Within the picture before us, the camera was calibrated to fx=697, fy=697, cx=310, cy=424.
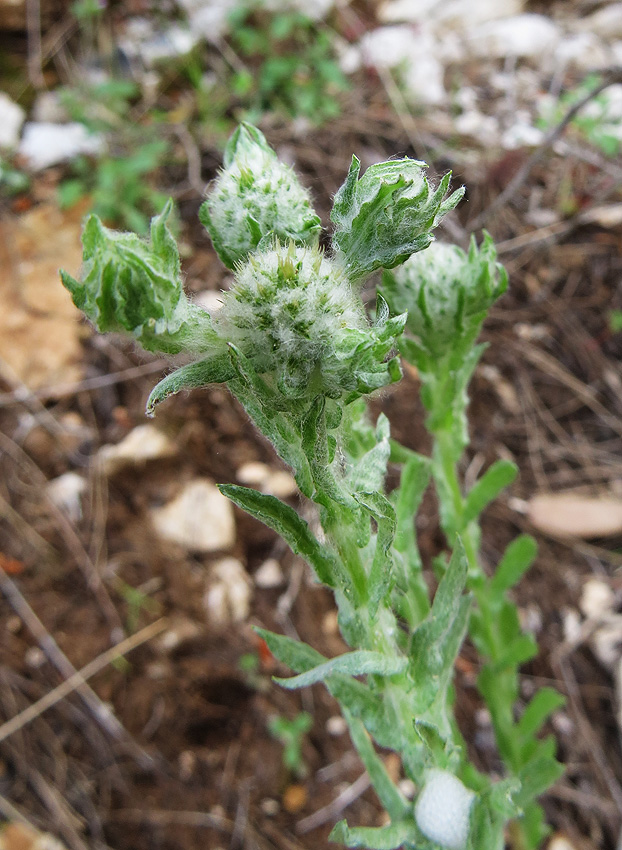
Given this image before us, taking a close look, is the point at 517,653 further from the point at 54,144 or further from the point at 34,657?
the point at 54,144

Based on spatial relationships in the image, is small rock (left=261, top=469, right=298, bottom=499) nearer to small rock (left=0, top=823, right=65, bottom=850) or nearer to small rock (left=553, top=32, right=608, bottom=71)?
small rock (left=0, top=823, right=65, bottom=850)

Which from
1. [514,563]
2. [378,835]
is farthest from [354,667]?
[514,563]

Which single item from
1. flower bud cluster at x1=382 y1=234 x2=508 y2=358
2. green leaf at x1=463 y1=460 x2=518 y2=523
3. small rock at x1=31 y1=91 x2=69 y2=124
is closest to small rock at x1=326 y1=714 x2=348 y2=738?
green leaf at x1=463 y1=460 x2=518 y2=523

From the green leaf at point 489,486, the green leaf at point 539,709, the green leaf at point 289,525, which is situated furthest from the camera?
the green leaf at point 539,709

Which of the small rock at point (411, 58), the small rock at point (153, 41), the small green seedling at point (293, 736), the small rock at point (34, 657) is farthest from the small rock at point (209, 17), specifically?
the small green seedling at point (293, 736)

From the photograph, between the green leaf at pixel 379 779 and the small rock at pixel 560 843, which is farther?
the small rock at pixel 560 843

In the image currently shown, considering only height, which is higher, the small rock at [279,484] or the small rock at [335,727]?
the small rock at [279,484]

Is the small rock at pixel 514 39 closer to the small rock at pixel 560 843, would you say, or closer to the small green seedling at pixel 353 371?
the small green seedling at pixel 353 371
